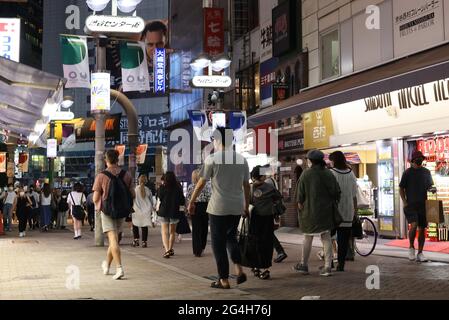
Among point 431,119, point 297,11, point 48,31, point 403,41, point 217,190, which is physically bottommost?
point 217,190

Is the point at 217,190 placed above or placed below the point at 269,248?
above

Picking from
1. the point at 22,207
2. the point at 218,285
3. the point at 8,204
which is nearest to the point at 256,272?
the point at 218,285

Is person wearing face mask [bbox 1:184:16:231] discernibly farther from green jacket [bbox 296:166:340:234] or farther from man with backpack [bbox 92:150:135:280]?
green jacket [bbox 296:166:340:234]

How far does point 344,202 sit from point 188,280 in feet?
9.66

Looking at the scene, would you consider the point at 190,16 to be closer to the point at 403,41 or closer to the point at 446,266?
the point at 403,41

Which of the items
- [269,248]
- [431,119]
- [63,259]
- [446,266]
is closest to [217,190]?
[269,248]

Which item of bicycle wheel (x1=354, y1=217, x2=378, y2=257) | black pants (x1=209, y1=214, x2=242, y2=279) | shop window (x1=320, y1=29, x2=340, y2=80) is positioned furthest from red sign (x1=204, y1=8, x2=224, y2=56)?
black pants (x1=209, y1=214, x2=242, y2=279)

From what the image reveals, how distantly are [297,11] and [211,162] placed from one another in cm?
1524

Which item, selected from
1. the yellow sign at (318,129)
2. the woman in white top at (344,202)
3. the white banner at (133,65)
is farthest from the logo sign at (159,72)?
the woman in white top at (344,202)

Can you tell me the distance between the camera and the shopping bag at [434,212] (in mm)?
12117

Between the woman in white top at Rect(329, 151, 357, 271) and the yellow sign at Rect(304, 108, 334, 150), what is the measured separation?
29.1 ft

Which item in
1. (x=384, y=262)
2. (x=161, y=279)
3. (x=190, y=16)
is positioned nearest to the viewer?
(x=161, y=279)

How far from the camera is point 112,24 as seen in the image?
633 inches
